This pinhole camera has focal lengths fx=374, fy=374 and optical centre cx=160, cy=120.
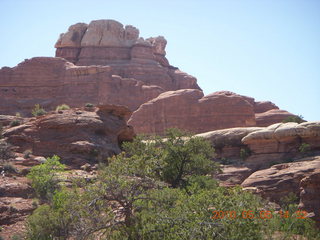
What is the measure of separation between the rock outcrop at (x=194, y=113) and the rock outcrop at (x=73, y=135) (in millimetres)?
21266

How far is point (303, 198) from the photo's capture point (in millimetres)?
23609

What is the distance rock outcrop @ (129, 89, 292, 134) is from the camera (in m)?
49.2

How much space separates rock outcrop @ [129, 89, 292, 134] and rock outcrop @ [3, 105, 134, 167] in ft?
69.8

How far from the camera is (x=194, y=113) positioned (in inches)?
2009

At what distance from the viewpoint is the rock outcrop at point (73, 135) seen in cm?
2566

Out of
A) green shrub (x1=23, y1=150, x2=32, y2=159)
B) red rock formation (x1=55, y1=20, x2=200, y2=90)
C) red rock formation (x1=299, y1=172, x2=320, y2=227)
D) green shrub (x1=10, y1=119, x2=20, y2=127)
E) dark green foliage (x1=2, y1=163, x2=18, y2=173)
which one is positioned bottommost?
red rock formation (x1=299, y1=172, x2=320, y2=227)

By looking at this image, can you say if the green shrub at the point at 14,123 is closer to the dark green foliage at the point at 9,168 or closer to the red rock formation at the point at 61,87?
the dark green foliage at the point at 9,168

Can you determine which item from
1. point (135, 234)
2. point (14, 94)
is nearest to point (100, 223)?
point (135, 234)

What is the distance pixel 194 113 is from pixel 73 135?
1050 inches

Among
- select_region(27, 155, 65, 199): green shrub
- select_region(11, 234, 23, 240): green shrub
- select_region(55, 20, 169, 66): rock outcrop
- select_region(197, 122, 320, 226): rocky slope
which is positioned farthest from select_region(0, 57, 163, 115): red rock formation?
select_region(11, 234, 23, 240): green shrub

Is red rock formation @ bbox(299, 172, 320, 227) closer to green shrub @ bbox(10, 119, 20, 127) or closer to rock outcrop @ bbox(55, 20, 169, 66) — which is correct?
green shrub @ bbox(10, 119, 20, 127)

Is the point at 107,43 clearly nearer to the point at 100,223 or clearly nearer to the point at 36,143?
the point at 36,143

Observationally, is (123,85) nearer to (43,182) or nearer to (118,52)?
(118,52)

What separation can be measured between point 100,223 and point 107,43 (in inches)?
2451
